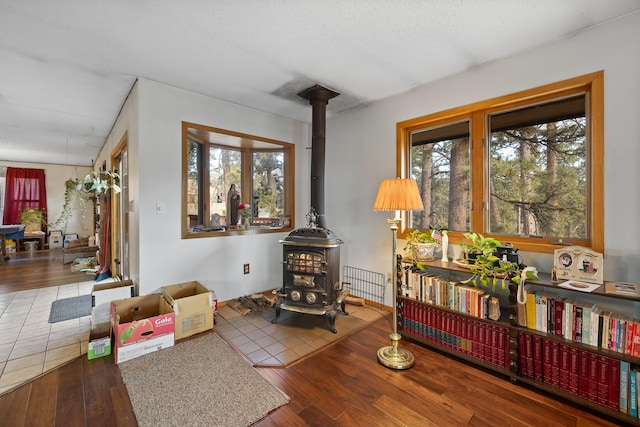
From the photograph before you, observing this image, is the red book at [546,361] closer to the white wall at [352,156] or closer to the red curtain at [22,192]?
the white wall at [352,156]

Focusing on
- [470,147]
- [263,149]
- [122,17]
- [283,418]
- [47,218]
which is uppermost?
[122,17]

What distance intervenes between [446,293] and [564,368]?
2.55ft

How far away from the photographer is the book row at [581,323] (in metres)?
1.49

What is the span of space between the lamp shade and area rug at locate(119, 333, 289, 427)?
149cm

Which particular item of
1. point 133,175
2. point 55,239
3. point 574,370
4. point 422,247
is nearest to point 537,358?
point 574,370

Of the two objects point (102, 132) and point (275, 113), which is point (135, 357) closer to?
point (275, 113)

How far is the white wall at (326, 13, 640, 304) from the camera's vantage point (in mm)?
1729

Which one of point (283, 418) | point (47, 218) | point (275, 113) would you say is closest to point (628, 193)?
point (283, 418)

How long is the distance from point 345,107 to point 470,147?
1.57 metres

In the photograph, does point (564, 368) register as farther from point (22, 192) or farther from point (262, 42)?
point (22, 192)

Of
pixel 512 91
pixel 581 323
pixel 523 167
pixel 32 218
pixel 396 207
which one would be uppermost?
pixel 512 91

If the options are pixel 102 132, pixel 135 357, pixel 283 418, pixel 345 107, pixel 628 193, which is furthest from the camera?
pixel 102 132

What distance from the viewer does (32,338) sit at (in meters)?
2.37

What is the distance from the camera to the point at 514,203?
7.47ft
